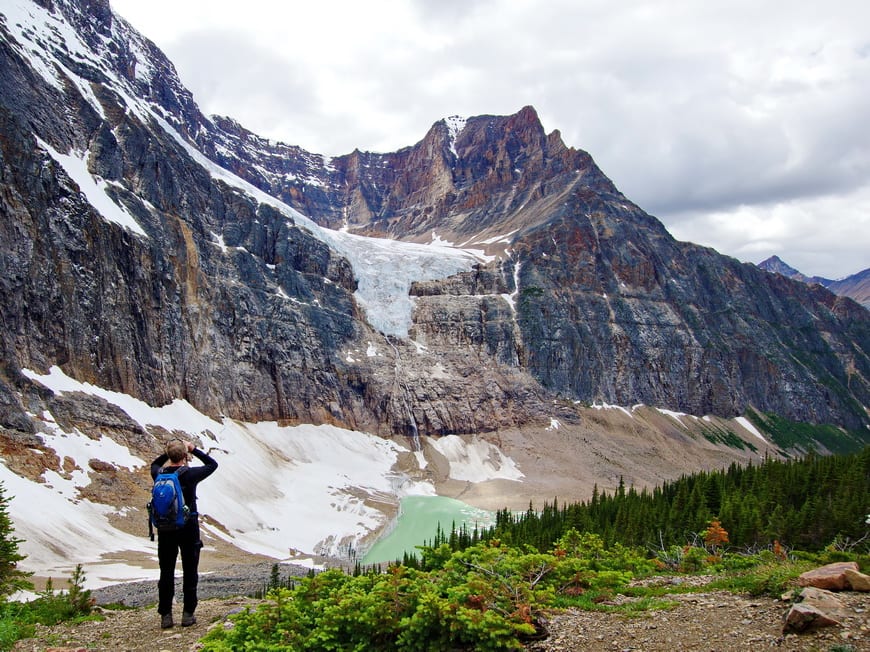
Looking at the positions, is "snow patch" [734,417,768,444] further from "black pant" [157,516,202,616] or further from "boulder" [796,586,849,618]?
"black pant" [157,516,202,616]

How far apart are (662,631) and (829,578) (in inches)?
129

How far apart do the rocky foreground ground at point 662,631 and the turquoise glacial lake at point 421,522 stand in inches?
2201

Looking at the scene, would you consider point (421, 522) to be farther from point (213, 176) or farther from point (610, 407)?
point (213, 176)

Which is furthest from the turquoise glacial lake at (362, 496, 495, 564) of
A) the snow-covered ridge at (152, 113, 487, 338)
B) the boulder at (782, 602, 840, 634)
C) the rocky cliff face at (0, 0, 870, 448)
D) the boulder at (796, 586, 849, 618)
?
the boulder at (782, 602, 840, 634)

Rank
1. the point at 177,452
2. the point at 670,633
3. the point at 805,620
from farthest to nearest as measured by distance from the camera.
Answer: the point at 177,452 → the point at 670,633 → the point at 805,620

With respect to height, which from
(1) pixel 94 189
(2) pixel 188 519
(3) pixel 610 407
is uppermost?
(1) pixel 94 189

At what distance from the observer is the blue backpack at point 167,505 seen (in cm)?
1000

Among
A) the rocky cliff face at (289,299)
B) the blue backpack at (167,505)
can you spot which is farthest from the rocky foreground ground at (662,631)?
the rocky cliff face at (289,299)

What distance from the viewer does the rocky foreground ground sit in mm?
8406

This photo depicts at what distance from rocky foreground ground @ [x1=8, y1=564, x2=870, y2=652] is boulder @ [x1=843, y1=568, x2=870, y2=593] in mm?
234

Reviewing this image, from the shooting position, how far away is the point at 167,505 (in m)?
10.0

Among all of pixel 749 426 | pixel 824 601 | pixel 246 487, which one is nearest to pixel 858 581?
pixel 824 601

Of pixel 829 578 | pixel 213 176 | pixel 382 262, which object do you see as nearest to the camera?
pixel 829 578

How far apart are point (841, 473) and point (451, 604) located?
57638mm
